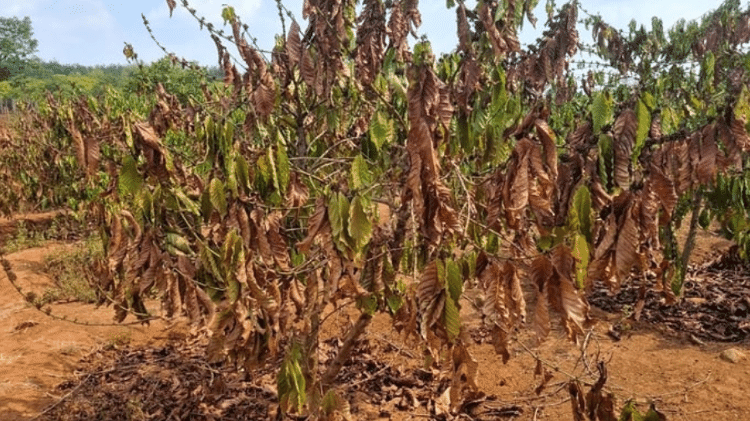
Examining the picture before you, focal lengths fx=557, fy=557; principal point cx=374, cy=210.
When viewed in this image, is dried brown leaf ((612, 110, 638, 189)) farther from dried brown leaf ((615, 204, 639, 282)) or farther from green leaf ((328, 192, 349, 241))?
green leaf ((328, 192, 349, 241))

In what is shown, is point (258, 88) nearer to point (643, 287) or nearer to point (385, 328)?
point (643, 287)

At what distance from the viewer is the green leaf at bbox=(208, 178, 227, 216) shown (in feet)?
6.41

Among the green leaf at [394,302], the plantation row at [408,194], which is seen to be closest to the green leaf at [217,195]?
the plantation row at [408,194]

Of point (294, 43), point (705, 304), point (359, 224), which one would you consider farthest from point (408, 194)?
point (705, 304)

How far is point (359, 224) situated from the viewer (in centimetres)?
173

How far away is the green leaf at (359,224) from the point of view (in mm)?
1723

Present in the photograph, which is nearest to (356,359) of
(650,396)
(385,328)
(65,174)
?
(385,328)

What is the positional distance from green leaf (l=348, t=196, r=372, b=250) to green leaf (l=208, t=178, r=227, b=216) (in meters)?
0.53

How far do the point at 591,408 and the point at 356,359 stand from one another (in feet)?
8.07

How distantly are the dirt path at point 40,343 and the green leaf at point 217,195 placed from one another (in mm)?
2732

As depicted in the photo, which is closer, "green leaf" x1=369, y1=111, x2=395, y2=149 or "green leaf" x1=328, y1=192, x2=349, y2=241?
"green leaf" x1=328, y1=192, x2=349, y2=241

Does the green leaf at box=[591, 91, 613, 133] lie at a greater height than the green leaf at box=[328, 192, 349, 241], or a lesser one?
greater

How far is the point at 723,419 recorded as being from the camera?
334 cm

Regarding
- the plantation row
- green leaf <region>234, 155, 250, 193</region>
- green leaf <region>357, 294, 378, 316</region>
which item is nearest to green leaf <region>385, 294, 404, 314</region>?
the plantation row
